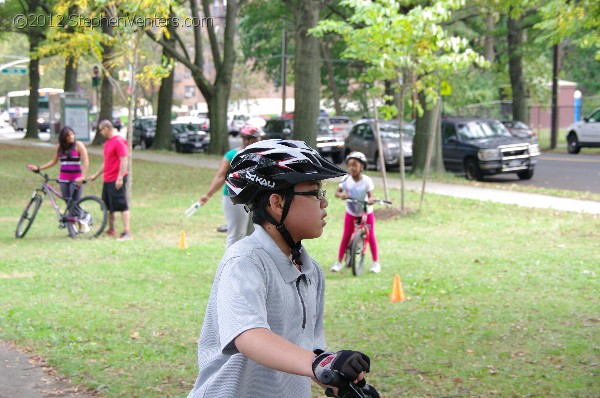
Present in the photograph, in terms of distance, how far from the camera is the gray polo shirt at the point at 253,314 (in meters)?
2.71

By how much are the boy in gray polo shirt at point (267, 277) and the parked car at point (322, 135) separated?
31496 mm

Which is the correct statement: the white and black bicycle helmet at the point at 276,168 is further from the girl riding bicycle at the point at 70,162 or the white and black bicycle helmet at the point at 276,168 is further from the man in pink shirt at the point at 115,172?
the girl riding bicycle at the point at 70,162

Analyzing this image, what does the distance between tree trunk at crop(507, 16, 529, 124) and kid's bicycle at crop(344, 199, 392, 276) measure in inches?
1033

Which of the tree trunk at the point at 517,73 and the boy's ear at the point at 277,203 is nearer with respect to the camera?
the boy's ear at the point at 277,203

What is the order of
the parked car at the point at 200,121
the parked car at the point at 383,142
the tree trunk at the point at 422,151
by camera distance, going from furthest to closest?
the parked car at the point at 200,121 < the parked car at the point at 383,142 < the tree trunk at the point at 422,151

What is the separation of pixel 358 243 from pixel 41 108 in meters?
75.6

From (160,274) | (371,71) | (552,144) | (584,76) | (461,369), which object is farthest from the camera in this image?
(584,76)

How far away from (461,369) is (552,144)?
3597 cm

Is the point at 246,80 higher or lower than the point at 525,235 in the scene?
higher

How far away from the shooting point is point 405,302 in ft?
30.6

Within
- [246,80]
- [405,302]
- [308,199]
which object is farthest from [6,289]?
[246,80]

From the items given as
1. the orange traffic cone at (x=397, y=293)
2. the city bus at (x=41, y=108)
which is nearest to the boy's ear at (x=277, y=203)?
the orange traffic cone at (x=397, y=293)

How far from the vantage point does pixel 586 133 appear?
3719cm

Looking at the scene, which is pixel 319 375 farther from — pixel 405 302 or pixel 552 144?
pixel 552 144
